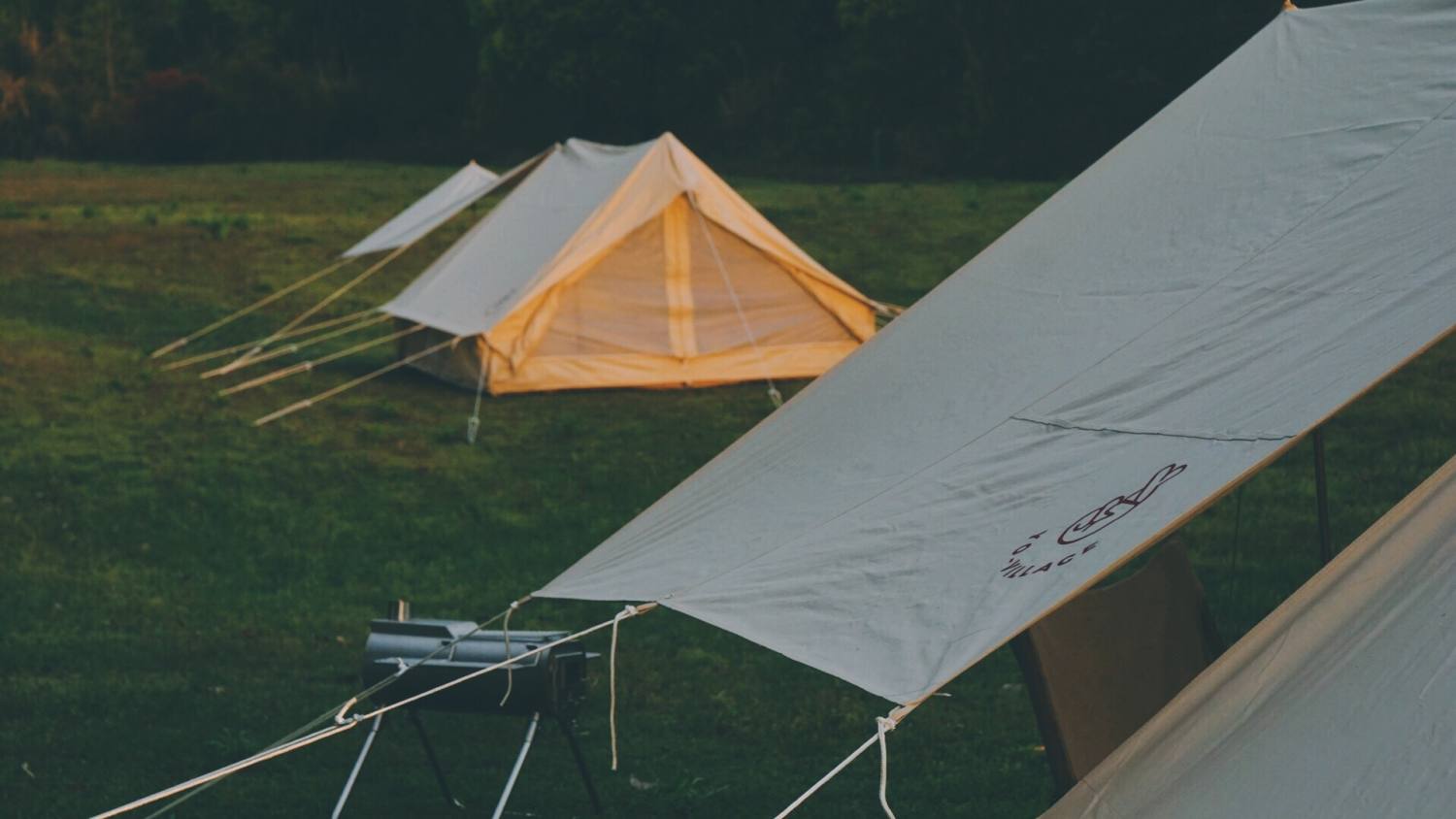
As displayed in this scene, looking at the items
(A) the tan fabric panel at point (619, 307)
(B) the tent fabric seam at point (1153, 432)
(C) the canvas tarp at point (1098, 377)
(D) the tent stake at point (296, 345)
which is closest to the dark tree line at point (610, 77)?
(D) the tent stake at point (296, 345)

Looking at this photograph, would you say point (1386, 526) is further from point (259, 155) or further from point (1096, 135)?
point (259, 155)

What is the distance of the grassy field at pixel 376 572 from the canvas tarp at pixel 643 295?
1.06 feet

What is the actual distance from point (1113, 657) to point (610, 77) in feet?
122

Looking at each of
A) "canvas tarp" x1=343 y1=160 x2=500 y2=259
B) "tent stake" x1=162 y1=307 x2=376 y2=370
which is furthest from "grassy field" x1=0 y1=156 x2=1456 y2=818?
"canvas tarp" x1=343 y1=160 x2=500 y2=259

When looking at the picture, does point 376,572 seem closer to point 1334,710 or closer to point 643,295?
point 643,295

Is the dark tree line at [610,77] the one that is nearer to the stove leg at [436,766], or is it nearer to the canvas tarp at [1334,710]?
the stove leg at [436,766]

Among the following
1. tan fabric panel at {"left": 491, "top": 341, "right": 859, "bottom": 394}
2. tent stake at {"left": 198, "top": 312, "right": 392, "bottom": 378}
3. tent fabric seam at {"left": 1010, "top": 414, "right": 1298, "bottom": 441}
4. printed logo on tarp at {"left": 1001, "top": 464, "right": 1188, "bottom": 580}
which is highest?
tent fabric seam at {"left": 1010, "top": 414, "right": 1298, "bottom": 441}

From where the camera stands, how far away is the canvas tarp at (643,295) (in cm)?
1320

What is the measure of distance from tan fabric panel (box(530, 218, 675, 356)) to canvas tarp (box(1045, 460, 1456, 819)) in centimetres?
999

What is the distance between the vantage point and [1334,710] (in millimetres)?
3279

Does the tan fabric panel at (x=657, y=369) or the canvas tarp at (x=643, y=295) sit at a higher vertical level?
the canvas tarp at (x=643, y=295)

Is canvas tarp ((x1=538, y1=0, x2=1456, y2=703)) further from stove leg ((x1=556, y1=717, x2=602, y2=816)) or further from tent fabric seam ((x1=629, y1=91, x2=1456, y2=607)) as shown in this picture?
stove leg ((x1=556, y1=717, x2=602, y2=816))

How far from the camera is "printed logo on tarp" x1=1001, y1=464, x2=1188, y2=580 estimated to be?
353 centimetres

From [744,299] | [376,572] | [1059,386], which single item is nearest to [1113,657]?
[1059,386]
